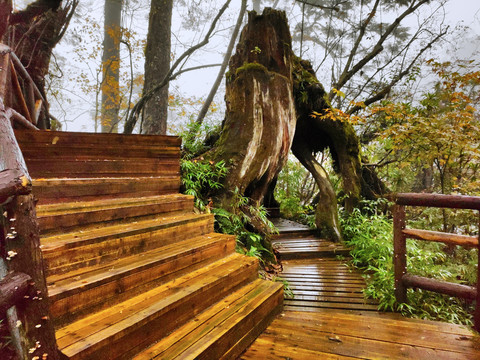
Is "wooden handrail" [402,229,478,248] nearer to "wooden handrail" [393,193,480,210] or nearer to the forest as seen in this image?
"wooden handrail" [393,193,480,210]

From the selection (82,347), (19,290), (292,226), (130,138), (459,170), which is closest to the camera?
(19,290)

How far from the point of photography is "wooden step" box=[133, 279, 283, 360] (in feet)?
5.72

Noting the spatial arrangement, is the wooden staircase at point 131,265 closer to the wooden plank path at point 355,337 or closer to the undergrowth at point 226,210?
the wooden plank path at point 355,337

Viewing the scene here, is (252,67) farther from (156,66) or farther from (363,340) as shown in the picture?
(363,340)

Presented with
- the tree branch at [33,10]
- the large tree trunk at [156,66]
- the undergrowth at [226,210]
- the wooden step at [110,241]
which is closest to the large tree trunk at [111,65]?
the large tree trunk at [156,66]

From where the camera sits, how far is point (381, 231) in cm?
557

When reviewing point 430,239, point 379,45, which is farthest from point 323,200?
point 379,45

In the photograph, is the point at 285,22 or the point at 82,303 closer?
the point at 82,303

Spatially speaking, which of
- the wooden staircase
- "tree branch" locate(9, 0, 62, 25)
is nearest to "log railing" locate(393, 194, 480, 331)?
the wooden staircase

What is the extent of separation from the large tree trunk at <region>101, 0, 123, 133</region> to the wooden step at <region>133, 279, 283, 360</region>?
9.19 m

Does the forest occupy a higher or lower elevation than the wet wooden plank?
higher

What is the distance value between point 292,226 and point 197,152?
385 centimetres

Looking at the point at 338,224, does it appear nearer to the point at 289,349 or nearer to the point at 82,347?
the point at 289,349

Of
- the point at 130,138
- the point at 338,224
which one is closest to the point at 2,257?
the point at 130,138
